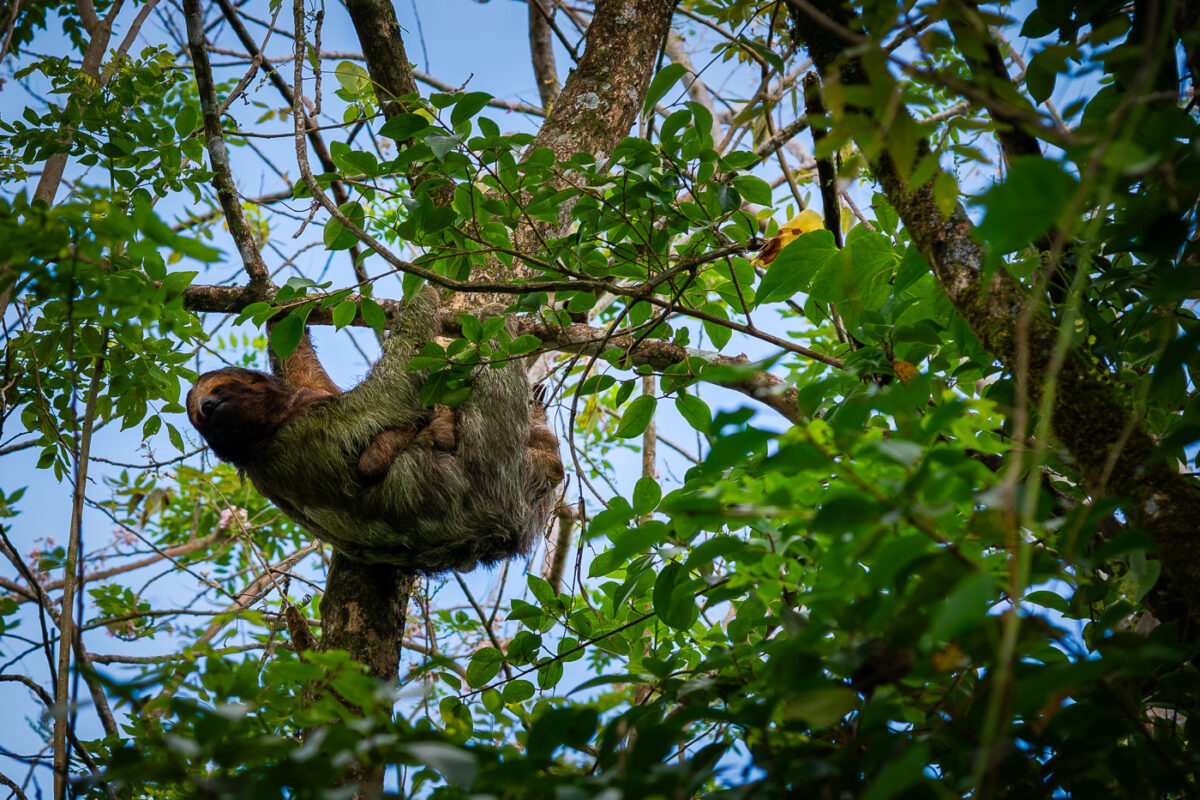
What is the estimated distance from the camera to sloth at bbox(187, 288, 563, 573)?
5129 mm

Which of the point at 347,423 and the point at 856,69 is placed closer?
the point at 856,69

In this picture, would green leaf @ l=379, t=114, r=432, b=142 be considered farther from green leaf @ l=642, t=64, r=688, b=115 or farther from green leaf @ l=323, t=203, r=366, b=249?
green leaf @ l=642, t=64, r=688, b=115

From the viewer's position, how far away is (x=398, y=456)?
5246mm

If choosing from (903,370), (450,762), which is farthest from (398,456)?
(450,762)

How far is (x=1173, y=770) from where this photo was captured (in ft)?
5.42

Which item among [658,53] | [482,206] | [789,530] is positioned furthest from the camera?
[658,53]

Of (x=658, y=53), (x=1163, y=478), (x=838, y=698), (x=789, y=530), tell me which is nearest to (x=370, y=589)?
(x=789, y=530)

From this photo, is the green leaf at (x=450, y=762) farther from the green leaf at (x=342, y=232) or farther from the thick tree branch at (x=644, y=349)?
the thick tree branch at (x=644, y=349)

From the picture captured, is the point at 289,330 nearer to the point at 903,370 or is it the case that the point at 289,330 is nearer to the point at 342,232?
the point at 342,232

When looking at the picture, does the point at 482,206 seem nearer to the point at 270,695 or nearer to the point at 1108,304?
the point at 270,695

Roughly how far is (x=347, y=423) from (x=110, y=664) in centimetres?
357

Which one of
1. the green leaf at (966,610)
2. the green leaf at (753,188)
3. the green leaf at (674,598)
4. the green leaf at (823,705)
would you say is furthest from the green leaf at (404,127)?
the green leaf at (966,610)

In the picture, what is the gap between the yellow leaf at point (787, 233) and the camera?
4156 mm

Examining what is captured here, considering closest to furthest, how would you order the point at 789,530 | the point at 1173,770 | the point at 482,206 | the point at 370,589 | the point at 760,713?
the point at 1173,770
the point at 760,713
the point at 789,530
the point at 482,206
the point at 370,589
